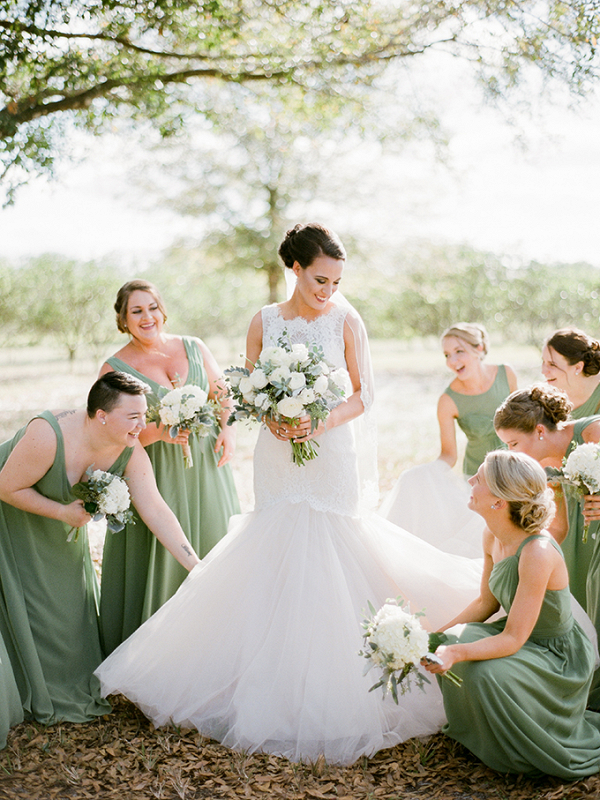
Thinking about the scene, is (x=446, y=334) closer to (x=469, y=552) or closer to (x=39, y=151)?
(x=469, y=552)

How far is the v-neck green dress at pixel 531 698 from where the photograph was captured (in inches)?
124

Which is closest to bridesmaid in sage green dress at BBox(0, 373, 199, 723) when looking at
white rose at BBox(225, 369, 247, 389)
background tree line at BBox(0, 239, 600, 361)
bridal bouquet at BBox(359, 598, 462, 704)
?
white rose at BBox(225, 369, 247, 389)

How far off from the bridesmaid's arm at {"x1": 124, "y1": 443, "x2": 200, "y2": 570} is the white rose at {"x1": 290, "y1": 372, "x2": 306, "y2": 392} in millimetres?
1294

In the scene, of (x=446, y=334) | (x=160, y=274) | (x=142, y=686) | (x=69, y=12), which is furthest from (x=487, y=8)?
(x=160, y=274)

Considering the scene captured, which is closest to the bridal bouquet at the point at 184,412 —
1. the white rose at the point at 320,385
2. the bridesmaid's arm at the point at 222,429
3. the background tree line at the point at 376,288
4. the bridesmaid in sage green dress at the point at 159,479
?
the bridesmaid in sage green dress at the point at 159,479

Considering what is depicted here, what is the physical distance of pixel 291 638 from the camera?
3.66 metres

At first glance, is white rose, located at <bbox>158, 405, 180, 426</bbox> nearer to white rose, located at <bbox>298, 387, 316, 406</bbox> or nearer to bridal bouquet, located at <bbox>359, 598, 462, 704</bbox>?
white rose, located at <bbox>298, 387, 316, 406</bbox>

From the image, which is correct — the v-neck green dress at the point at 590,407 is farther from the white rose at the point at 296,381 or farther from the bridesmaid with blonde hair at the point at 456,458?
the white rose at the point at 296,381

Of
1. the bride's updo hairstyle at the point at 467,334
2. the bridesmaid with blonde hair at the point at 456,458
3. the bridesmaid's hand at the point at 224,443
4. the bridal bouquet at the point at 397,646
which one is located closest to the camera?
the bridal bouquet at the point at 397,646

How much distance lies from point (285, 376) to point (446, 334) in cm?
246

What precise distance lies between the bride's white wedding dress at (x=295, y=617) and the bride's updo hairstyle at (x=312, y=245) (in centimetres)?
38

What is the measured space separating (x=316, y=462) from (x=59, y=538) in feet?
5.23

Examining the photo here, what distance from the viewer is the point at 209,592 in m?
3.97

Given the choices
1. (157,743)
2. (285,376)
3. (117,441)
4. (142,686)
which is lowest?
(157,743)
